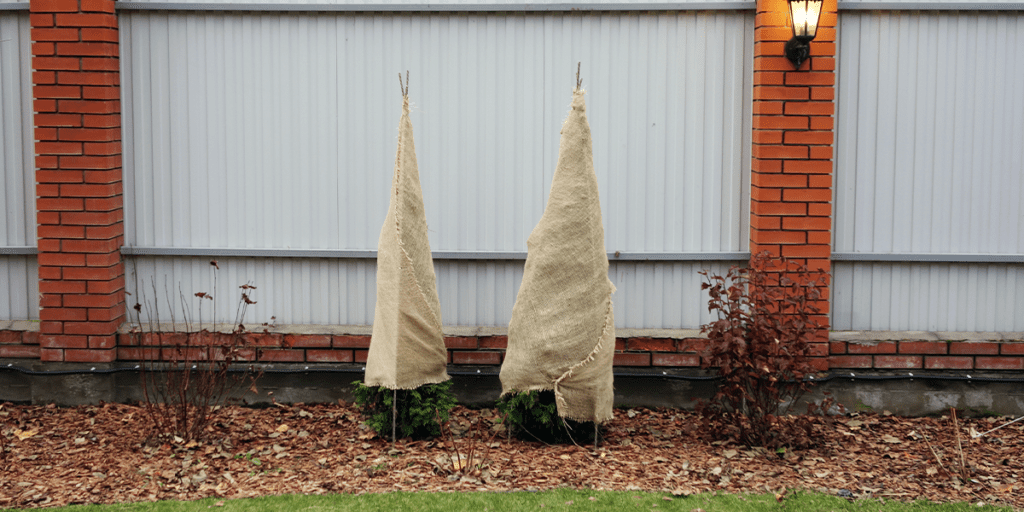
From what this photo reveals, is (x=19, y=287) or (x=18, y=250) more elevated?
(x=18, y=250)

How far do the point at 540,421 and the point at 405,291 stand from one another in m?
1.09

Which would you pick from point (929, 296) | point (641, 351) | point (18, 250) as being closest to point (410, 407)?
point (641, 351)

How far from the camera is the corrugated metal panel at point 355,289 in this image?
571 cm

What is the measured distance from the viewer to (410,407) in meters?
4.92

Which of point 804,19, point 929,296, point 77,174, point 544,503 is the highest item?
point 804,19

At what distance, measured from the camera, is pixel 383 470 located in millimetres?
4523

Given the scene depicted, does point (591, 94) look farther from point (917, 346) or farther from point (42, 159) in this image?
point (42, 159)

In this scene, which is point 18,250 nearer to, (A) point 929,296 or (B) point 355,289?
(B) point 355,289

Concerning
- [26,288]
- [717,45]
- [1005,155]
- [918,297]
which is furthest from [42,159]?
[1005,155]

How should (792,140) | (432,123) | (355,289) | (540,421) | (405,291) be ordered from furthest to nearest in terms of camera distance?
(355,289), (432,123), (792,140), (540,421), (405,291)

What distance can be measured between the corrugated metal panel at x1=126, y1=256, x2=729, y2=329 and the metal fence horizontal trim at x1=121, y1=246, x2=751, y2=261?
59 millimetres

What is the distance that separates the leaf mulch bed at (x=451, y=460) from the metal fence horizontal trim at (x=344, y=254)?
1048 millimetres

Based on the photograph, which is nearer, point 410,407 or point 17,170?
point 410,407

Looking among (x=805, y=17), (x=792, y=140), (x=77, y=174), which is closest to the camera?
(x=805, y=17)
